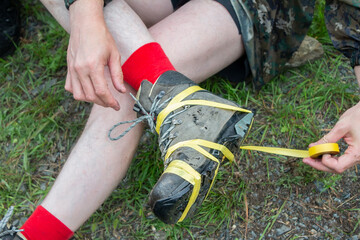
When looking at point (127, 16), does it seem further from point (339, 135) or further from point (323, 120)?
point (323, 120)

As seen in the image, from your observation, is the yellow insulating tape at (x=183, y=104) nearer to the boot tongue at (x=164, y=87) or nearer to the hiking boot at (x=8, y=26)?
the boot tongue at (x=164, y=87)

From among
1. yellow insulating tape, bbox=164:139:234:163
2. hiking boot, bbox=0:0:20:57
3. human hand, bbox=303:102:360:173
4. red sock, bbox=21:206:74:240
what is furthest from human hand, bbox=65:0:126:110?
hiking boot, bbox=0:0:20:57

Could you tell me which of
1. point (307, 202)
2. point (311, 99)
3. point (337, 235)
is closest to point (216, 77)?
point (311, 99)

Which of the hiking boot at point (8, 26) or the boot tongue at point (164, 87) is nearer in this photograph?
the boot tongue at point (164, 87)

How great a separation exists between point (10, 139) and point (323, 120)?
1788mm

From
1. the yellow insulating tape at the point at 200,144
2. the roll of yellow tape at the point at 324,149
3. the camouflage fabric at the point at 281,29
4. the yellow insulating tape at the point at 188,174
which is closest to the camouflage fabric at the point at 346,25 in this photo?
the camouflage fabric at the point at 281,29

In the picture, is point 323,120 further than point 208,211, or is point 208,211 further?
point 323,120

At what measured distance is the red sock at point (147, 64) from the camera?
1533 millimetres

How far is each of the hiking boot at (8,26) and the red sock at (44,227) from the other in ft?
4.49

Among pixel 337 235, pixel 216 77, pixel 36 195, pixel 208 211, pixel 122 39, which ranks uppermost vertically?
pixel 122 39

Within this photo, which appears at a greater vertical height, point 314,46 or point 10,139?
point 10,139

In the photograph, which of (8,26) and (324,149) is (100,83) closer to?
(324,149)

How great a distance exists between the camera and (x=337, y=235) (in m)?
1.65

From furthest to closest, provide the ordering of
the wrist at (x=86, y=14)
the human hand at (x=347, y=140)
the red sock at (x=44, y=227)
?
the red sock at (x=44, y=227) < the wrist at (x=86, y=14) < the human hand at (x=347, y=140)
